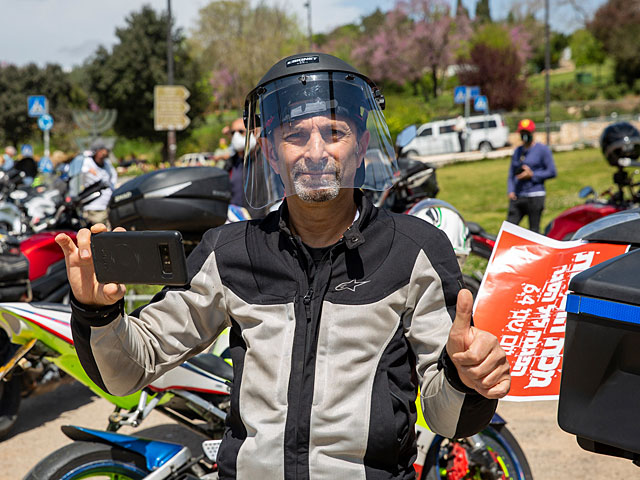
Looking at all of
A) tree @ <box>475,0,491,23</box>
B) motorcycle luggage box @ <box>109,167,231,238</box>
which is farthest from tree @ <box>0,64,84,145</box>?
tree @ <box>475,0,491,23</box>

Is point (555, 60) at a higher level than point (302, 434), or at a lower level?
higher

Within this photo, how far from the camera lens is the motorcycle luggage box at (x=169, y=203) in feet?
11.8

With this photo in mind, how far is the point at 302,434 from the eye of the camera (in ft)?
5.23

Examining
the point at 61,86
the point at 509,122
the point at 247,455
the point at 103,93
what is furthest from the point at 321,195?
the point at 61,86

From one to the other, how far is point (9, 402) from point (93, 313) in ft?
10.6

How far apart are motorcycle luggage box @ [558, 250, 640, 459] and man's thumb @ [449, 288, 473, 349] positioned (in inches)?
9.4

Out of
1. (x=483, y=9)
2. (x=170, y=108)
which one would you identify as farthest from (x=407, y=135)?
(x=483, y=9)

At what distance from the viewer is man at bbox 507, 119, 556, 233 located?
8898 mm

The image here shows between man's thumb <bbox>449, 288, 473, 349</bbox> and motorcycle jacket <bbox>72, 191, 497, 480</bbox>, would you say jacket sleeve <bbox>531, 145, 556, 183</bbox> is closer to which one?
motorcycle jacket <bbox>72, 191, 497, 480</bbox>

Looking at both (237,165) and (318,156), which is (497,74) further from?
(318,156)

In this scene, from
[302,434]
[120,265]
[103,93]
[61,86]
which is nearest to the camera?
[120,265]

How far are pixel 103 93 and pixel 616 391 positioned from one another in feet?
155

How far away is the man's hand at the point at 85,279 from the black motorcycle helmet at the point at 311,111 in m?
0.52

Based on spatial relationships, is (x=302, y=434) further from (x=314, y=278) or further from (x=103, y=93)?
(x=103, y=93)
